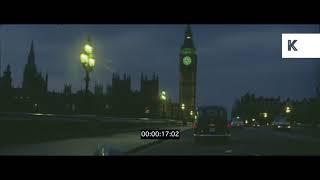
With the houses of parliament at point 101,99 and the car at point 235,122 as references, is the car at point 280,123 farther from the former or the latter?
the houses of parliament at point 101,99

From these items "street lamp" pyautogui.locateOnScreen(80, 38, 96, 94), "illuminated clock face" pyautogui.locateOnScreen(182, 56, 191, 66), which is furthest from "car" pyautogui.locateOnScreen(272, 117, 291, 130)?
"illuminated clock face" pyautogui.locateOnScreen(182, 56, 191, 66)

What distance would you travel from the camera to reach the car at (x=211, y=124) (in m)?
22.0

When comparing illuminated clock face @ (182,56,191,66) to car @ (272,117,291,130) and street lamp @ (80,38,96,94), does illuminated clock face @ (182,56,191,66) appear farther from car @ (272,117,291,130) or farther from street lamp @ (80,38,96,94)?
car @ (272,117,291,130)

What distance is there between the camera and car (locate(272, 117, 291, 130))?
47.1 metres

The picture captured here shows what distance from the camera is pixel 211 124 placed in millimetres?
22672

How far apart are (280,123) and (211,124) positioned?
86.0ft

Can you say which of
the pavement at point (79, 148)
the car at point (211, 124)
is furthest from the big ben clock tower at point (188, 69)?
the pavement at point (79, 148)

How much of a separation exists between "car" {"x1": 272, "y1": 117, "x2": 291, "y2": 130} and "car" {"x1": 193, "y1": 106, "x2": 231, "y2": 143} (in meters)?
25.3
